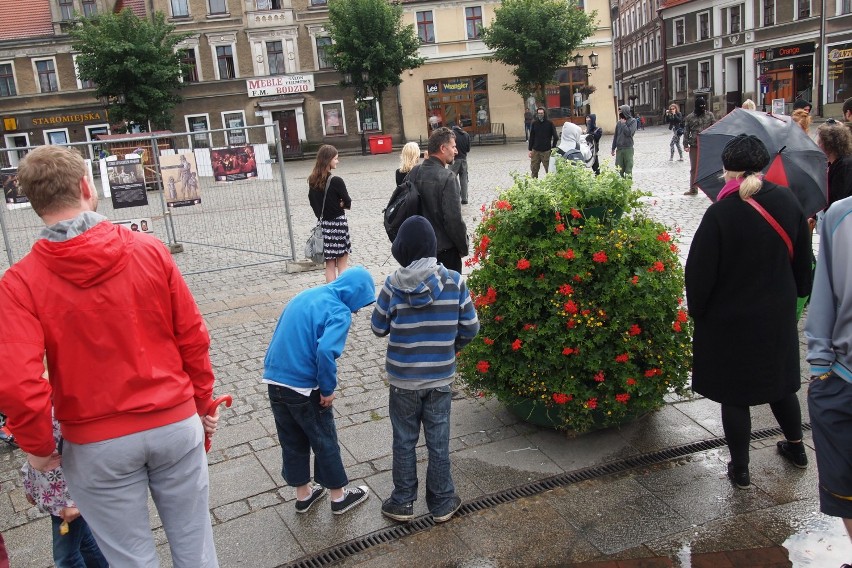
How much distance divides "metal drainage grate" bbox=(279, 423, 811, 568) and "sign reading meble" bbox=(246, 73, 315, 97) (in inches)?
1472

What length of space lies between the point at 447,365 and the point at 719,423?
6.89 ft

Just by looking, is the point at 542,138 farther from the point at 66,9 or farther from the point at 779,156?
the point at 66,9

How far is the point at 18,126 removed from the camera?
38.7m

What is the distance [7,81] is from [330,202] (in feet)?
125

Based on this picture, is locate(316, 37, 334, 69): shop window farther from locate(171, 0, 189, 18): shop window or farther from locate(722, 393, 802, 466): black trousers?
locate(722, 393, 802, 466): black trousers

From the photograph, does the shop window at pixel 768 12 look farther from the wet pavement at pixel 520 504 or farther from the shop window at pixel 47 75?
the wet pavement at pixel 520 504

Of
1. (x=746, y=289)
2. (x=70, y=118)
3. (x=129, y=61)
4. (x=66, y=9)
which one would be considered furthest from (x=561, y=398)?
(x=66, y=9)

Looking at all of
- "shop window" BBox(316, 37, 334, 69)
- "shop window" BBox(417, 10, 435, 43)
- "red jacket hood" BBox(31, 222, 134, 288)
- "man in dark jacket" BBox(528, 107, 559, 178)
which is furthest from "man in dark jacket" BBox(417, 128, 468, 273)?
"shop window" BBox(417, 10, 435, 43)

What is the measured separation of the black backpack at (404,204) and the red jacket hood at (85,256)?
11.7 feet

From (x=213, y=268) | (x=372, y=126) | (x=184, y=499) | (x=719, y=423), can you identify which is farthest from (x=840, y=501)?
(x=372, y=126)

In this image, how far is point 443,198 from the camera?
19.1ft

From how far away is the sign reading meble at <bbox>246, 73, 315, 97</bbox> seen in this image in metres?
39.1

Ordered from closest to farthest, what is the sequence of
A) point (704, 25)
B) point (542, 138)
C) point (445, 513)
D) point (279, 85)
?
point (445, 513), point (542, 138), point (279, 85), point (704, 25)

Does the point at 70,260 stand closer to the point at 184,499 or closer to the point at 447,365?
the point at 184,499
